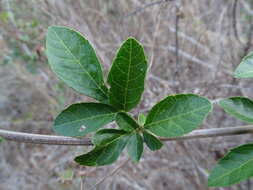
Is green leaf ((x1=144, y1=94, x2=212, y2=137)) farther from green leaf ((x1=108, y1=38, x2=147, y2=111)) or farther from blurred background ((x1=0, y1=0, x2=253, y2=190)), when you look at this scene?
blurred background ((x1=0, y1=0, x2=253, y2=190))

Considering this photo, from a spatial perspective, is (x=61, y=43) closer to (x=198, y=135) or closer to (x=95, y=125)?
(x=95, y=125)

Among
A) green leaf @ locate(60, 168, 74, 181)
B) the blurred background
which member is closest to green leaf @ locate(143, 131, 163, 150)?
green leaf @ locate(60, 168, 74, 181)

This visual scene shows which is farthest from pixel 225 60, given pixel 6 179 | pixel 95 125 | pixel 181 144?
pixel 6 179

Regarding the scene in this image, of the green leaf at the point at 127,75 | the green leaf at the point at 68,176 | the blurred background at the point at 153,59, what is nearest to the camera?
the green leaf at the point at 127,75

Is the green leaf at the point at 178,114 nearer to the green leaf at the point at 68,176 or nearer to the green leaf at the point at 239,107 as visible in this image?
the green leaf at the point at 239,107

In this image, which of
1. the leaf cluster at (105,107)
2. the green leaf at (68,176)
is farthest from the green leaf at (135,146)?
the green leaf at (68,176)

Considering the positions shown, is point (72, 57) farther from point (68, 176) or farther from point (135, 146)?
point (68, 176)
